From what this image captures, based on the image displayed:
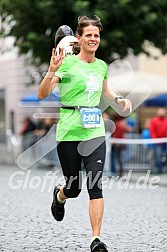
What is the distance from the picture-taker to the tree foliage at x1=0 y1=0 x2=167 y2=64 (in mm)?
19641

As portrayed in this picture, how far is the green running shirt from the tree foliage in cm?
1310

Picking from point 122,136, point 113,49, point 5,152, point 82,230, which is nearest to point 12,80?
point 5,152

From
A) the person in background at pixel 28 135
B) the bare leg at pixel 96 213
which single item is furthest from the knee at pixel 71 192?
the person in background at pixel 28 135

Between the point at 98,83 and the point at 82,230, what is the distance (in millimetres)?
1930

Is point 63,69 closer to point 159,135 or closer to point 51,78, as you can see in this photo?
point 51,78

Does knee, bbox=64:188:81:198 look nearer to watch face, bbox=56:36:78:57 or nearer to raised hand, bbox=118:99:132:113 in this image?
raised hand, bbox=118:99:132:113

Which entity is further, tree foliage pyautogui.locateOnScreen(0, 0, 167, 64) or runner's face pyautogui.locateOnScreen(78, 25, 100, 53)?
tree foliage pyautogui.locateOnScreen(0, 0, 167, 64)

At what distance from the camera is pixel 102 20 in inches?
762

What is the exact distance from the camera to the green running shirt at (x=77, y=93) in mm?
6219

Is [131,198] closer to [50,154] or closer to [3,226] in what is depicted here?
[3,226]

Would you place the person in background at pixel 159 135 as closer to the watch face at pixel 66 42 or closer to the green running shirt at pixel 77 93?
the watch face at pixel 66 42

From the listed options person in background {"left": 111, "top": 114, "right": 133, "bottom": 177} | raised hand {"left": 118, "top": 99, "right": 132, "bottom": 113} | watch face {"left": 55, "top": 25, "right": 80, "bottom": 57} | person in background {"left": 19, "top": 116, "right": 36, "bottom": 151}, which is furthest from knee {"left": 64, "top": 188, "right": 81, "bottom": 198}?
person in background {"left": 19, "top": 116, "right": 36, "bottom": 151}

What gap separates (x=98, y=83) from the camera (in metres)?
6.28

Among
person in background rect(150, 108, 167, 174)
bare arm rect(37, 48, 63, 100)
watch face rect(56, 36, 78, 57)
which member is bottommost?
person in background rect(150, 108, 167, 174)
